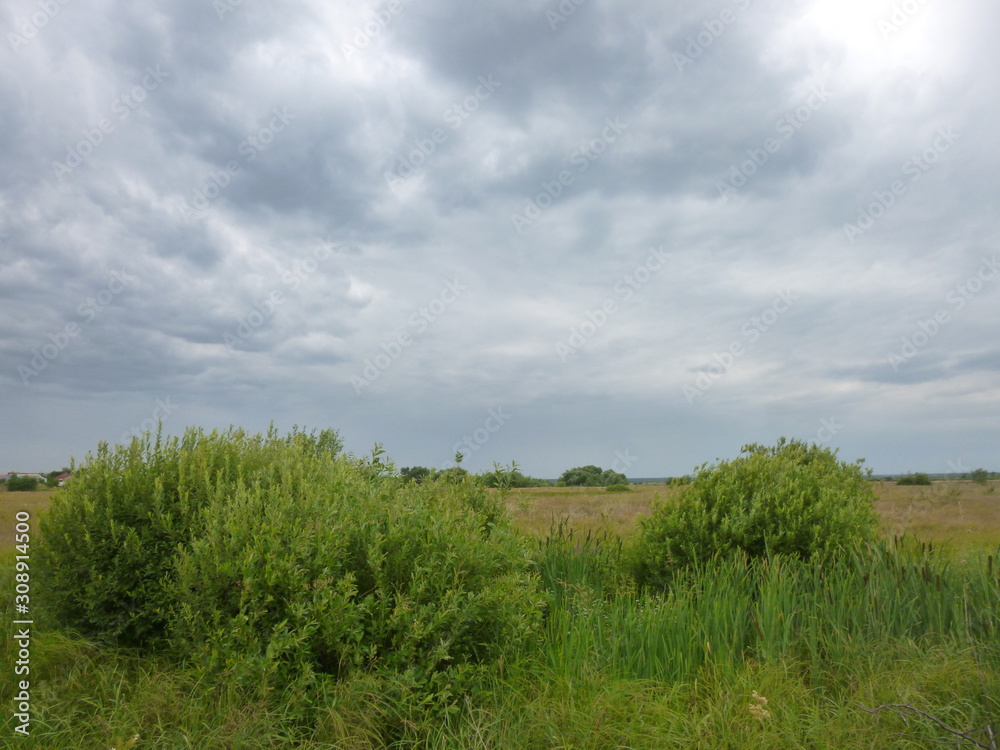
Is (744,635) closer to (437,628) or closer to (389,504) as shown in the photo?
(437,628)

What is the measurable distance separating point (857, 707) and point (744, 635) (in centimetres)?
119

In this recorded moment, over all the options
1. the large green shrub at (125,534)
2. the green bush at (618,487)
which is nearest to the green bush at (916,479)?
the green bush at (618,487)

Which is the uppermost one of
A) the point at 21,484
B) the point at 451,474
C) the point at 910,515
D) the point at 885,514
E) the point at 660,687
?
the point at 451,474

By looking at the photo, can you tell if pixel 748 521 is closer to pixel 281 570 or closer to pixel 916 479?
pixel 281 570

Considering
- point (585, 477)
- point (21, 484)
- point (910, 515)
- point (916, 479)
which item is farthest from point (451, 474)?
point (585, 477)

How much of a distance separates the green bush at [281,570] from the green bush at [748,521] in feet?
7.89

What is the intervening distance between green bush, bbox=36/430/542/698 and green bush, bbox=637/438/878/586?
2.41m

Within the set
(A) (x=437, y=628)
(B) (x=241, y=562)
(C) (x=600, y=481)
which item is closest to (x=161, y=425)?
(B) (x=241, y=562)

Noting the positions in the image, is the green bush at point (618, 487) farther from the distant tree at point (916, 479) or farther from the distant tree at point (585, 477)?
the distant tree at point (916, 479)

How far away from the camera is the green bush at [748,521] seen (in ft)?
24.5

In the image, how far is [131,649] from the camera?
5488 millimetres

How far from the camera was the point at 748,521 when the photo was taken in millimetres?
7391

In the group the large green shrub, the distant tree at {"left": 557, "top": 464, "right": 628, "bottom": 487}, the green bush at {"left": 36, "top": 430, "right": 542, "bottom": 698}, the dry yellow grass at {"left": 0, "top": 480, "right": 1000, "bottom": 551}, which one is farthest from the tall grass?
the distant tree at {"left": 557, "top": 464, "right": 628, "bottom": 487}

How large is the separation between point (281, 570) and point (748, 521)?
5.48 meters
